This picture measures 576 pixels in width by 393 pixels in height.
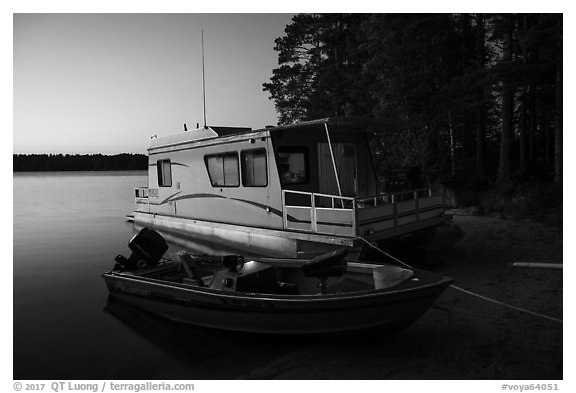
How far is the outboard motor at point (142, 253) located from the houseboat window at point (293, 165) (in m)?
3.18

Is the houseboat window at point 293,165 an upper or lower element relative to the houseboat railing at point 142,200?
upper

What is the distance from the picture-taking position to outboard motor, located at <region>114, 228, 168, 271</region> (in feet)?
27.6

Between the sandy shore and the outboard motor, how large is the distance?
355 centimetres

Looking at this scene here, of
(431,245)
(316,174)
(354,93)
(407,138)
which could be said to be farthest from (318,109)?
(431,245)

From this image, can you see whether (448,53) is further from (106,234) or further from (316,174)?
(106,234)

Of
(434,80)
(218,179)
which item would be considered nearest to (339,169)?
(218,179)

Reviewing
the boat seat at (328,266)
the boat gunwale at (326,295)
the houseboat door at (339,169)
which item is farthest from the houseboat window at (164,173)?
the boat seat at (328,266)

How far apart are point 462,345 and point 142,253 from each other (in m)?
5.89

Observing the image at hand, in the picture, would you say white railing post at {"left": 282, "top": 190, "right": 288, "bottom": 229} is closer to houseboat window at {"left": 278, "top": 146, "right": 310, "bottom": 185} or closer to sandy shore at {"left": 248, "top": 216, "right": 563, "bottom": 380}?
houseboat window at {"left": 278, "top": 146, "right": 310, "bottom": 185}

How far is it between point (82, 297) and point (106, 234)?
9727 mm

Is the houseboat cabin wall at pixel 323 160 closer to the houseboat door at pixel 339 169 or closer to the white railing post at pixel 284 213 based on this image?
the houseboat door at pixel 339 169

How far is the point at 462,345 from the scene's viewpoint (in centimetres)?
549

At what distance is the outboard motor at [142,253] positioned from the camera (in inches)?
332
